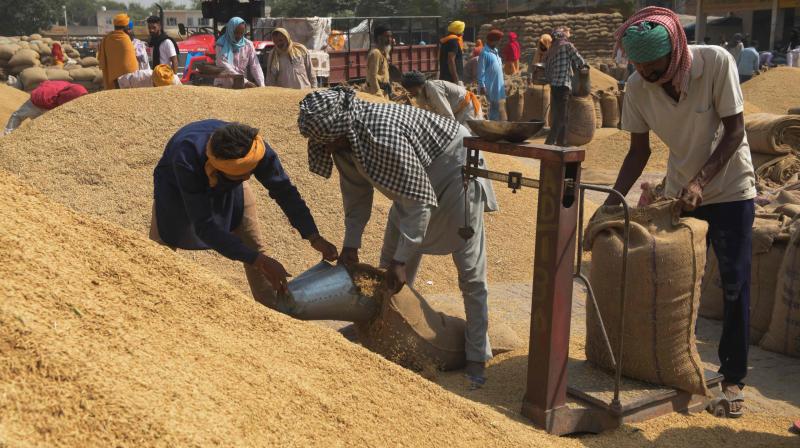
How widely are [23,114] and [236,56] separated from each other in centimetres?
207

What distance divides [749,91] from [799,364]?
1028cm

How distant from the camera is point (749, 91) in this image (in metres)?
13.3

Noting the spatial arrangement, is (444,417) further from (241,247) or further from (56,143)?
(56,143)

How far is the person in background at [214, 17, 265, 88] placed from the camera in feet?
27.4

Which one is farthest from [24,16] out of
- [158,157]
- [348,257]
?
[348,257]

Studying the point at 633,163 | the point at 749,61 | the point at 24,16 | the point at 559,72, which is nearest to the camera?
the point at 633,163

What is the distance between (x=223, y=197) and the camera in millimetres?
3666

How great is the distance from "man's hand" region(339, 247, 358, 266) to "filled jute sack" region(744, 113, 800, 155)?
4858 millimetres

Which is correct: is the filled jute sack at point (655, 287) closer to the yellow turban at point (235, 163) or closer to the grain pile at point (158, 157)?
the yellow turban at point (235, 163)

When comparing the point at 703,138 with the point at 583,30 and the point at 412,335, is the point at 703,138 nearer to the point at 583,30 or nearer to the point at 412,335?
the point at 412,335

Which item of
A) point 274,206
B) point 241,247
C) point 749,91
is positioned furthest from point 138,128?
point 749,91

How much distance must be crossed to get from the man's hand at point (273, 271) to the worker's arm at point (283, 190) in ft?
1.29

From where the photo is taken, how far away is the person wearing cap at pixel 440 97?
636 cm

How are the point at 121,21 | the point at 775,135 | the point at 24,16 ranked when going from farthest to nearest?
the point at 24,16
the point at 121,21
the point at 775,135
